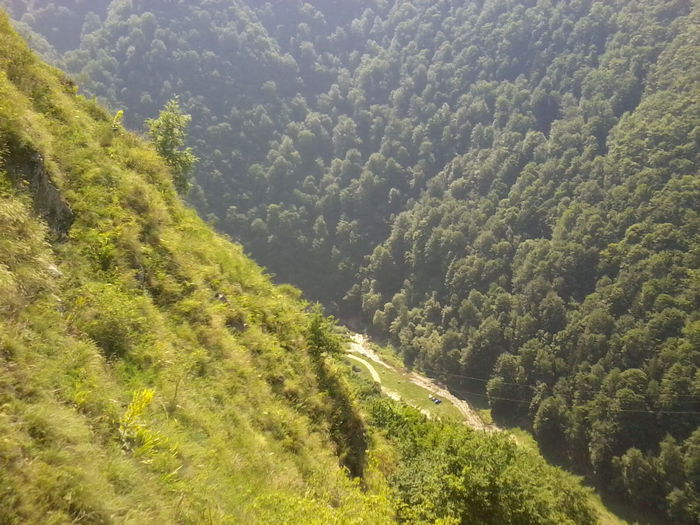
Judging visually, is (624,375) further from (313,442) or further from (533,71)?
(533,71)

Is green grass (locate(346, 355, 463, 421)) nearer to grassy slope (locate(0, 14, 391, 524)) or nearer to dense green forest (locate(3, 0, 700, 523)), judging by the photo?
dense green forest (locate(3, 0, 700, 523))

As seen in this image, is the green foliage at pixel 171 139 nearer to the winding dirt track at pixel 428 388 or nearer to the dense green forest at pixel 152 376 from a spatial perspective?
the dense green forest at pixel 152 376

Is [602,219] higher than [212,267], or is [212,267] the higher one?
[602,219]

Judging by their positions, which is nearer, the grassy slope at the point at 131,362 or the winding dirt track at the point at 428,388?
the grassy slope at the point at 131,362

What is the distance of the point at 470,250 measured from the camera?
99375mm

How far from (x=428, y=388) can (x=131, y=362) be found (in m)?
73.2

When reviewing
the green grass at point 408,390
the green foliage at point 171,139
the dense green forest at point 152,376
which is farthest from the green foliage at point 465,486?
the green grass at point 408,390

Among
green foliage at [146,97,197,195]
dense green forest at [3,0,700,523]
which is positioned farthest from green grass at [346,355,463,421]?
green foliage at [146,97,197,195]

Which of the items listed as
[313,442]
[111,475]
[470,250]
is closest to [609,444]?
[470,250]

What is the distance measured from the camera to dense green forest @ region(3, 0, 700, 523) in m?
64.5

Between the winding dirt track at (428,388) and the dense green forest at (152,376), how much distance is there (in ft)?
157

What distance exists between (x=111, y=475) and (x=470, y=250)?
98.2m

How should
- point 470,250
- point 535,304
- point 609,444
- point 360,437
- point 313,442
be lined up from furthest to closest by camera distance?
point 470,250 → point 535,304 → point 609,444 → point 360,437 → point 313,442

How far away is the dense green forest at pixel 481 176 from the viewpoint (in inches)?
2539
